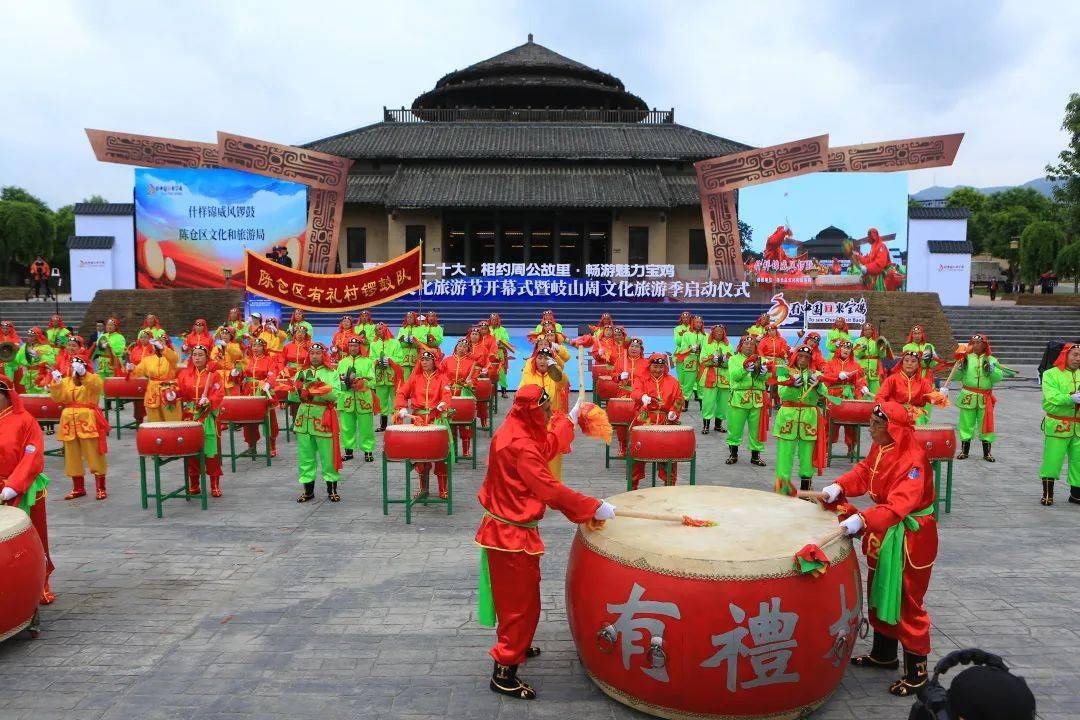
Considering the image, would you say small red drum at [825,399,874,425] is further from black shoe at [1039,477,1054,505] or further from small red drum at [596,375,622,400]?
small red drum at [596,375,622,400]

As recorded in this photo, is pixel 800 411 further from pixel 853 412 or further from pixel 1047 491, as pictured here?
pixel 1047 491

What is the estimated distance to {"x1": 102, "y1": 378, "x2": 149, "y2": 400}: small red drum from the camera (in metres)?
11.2

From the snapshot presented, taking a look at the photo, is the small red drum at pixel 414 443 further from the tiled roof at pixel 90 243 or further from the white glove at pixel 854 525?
the tiled roof at pixel 90 243

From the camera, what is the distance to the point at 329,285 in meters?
13.3

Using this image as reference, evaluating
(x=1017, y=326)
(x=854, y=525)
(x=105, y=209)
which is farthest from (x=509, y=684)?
(x=105, y=209)

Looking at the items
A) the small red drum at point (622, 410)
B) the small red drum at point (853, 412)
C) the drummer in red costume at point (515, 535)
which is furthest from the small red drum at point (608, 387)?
the drummer in red costume at point (515, 535)

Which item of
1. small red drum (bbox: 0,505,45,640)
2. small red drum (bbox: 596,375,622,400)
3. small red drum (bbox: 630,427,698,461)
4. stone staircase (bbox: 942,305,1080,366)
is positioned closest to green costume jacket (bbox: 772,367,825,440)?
small red drum (bbox: 630,427,698,461)

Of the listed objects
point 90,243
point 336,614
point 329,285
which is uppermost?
point 90,243

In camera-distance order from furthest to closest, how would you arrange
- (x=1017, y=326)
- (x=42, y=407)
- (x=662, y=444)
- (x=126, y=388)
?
(x=1017, y=326), (x=126, y=388), (x=42, y=407), (x=662, y=444)

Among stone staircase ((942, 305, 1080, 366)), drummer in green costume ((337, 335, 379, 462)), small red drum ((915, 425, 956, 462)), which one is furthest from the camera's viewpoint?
stone staircase ((942, 305, 1080, 366))

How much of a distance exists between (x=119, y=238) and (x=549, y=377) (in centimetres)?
2306

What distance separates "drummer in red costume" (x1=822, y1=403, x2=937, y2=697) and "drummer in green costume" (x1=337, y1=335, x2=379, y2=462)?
690 cm

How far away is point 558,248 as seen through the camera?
27.8 metres

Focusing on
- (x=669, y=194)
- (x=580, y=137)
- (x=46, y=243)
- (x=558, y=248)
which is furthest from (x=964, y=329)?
(x=46, y=243)
